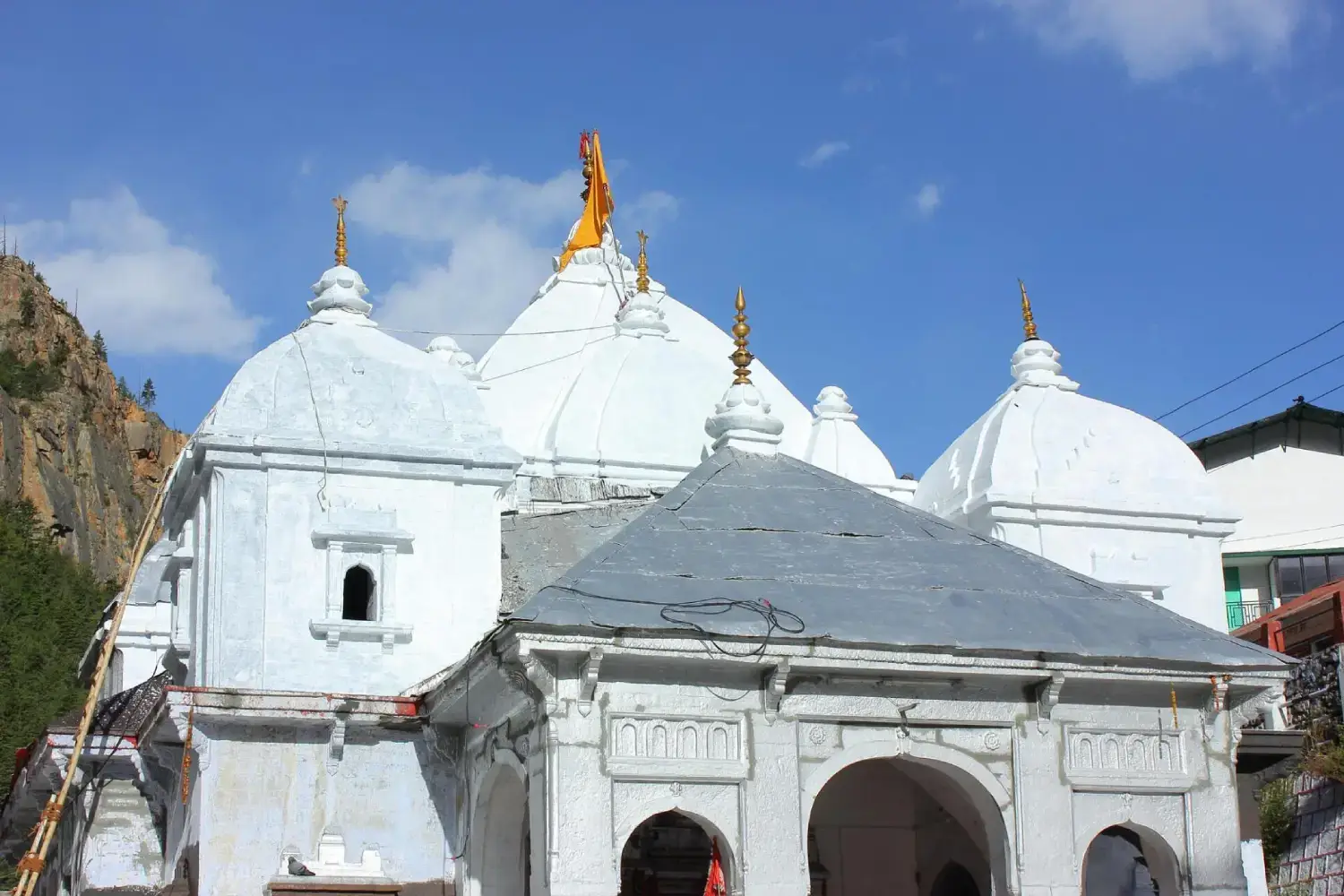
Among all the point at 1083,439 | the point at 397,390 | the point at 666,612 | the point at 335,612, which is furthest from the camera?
the point at 1083,439

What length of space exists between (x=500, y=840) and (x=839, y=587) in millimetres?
4089

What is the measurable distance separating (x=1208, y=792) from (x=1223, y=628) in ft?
21.5

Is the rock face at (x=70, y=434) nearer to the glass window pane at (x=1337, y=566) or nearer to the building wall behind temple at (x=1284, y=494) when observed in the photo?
the building wall behind temple at (x=1284, y=494)

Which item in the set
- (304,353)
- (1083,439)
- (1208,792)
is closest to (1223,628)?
(1083,439)

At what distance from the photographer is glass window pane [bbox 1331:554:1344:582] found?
3531cm

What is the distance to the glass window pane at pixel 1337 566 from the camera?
35312 millimetres

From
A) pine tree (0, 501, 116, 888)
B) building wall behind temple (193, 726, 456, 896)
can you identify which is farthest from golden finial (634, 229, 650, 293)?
pine tree (0, 501, 116, 888)

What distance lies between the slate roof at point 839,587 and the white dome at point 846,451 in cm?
721

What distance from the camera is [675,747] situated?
15.0 m

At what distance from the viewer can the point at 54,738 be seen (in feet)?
70.1

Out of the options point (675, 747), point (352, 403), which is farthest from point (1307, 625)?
point (675, 747)

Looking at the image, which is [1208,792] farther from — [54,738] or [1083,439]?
[54,738]

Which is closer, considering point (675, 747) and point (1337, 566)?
point (675, 747)

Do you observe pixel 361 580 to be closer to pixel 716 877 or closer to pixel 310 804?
pixel 310 804
